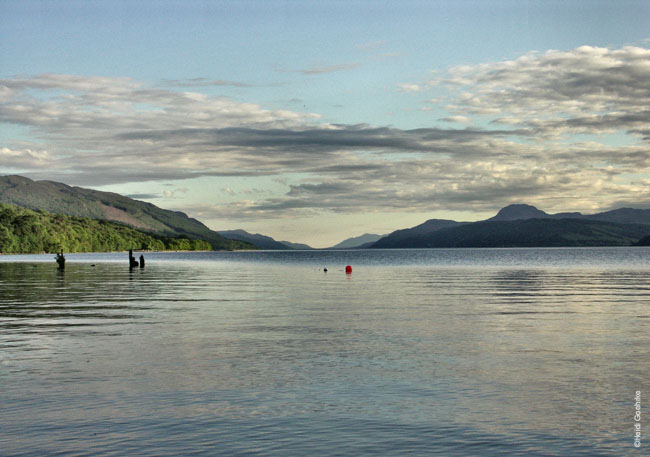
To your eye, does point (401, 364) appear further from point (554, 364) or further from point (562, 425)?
point (562, 425)

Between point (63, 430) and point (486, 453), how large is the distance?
1034cm

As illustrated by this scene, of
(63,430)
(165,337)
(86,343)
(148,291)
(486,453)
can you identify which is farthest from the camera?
(148,291)

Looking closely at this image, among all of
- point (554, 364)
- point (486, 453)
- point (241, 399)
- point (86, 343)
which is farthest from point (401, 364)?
point (86, 343)

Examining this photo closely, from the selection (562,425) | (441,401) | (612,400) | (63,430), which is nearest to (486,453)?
(562,425)

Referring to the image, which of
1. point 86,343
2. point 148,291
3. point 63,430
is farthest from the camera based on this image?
point 148,291

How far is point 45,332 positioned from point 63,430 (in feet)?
67.8

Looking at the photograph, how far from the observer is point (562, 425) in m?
16.9

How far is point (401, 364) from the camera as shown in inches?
1003

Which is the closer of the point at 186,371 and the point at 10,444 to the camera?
the point at 10,444

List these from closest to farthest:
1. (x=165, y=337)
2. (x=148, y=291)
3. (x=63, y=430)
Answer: (x=63, y=430), (x=165, y=337), (x=148, y=291)

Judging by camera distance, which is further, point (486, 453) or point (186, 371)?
point (186, 371)

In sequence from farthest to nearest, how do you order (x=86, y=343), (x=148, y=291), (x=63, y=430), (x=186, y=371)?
(x=148, y=291), (x=86, y=343), (x=186, y=371), (x=63, y=430)

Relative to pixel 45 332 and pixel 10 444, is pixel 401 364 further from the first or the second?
pixel 45 332

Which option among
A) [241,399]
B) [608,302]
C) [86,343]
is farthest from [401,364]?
[608,302]
